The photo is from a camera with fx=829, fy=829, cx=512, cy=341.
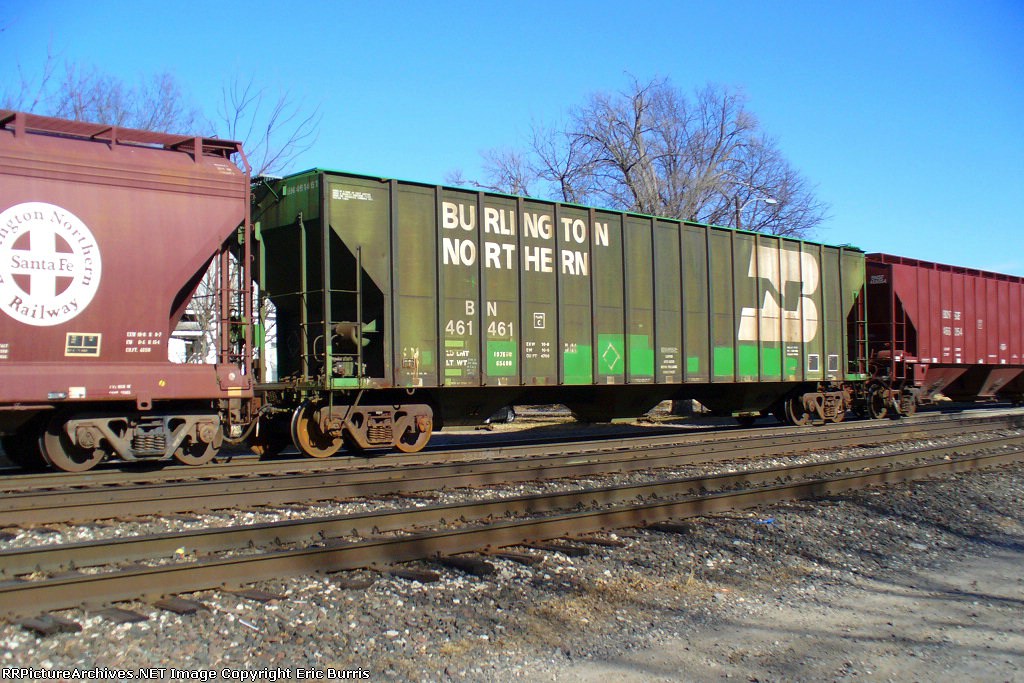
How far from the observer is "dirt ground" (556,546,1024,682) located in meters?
4.28

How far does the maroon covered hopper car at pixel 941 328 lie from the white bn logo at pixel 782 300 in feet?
11.1

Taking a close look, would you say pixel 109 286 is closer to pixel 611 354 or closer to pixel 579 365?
pixel 579 365

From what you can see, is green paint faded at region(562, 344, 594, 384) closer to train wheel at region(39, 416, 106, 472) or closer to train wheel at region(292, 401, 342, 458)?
train wheel at region(292, 401, 342, 458)

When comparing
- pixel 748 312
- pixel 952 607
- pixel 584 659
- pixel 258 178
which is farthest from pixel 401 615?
pixel 748 312

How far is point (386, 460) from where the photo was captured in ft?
37.0

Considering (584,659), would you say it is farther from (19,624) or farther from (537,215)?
(537,215)

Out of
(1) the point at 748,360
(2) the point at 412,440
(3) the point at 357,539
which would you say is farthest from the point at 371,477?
(1) the point at 748,360

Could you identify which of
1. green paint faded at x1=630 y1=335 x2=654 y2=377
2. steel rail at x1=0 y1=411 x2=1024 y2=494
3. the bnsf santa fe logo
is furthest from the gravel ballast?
green paint faded at x1=630 y1=335 x2=654 y2=377

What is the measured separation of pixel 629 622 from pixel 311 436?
729 cm

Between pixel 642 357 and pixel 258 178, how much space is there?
6969mm

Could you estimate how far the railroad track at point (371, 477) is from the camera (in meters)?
7.47

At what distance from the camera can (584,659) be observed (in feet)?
14.4

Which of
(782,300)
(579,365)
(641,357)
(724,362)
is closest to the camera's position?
(579,365)

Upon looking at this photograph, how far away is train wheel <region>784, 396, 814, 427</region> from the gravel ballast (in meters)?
10.9
